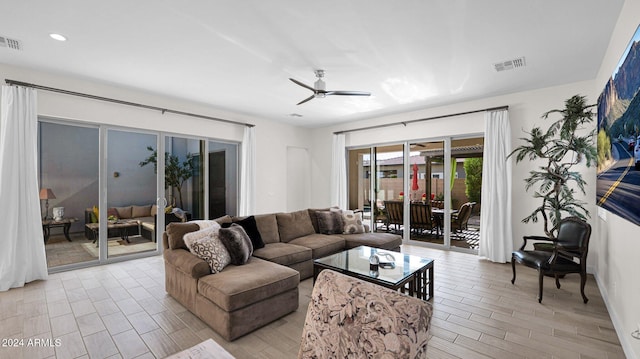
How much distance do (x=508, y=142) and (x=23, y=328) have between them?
6.46 metres

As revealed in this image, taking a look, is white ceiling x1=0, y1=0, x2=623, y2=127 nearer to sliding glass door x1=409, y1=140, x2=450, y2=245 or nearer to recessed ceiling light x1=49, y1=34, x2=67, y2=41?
recessed ceiling light x1=49, y1=34, x2=67, y2=41

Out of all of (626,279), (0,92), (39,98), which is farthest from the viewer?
(39,98)

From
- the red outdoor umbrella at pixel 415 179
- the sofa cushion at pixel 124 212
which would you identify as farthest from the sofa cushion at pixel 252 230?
the red outdoor umbrella at pixel 415 179

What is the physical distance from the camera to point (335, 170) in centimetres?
710

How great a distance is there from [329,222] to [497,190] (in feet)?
9.32

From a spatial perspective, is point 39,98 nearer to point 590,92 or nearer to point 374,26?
point 374,26

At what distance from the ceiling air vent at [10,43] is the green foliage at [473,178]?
670 cm

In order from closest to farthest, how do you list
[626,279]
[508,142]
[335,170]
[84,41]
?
[626,279], [84,41], [508,142], [335,170]

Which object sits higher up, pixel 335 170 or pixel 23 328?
pixel 335 170

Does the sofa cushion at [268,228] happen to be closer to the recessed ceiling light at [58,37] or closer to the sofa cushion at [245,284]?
the sofa cushion at [245,284]

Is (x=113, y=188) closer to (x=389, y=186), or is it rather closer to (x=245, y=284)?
(x=245, y=284)

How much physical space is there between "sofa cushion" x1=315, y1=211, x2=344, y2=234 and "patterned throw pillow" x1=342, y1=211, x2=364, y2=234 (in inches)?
3.2

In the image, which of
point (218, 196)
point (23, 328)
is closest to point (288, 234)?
point (218, 196)

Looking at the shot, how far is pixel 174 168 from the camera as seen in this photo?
5.34 m
